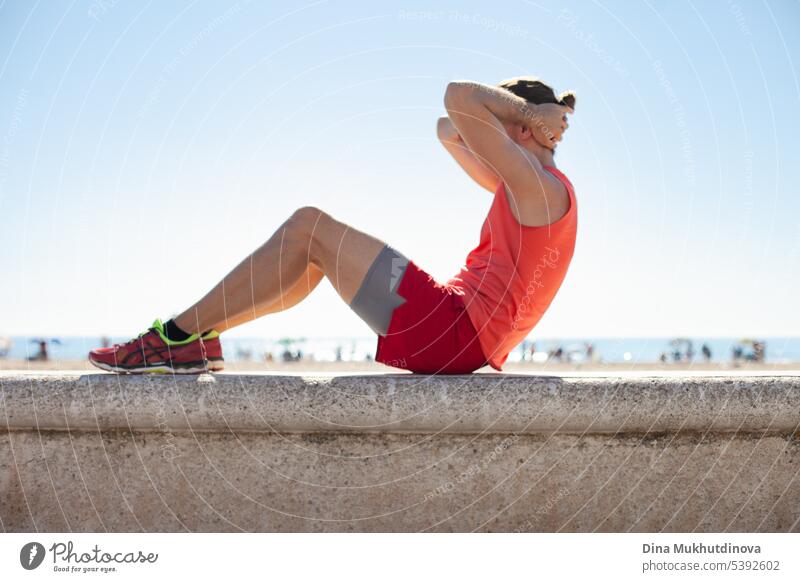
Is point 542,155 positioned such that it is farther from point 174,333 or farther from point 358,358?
point 358,358

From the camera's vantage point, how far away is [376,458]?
250 centimetres

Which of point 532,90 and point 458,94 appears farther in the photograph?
point 532,90

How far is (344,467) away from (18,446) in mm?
1244

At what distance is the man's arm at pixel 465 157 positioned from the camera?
3.55 meters

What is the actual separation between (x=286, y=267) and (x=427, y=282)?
610 millimetres

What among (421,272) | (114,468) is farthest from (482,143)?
(114,468)

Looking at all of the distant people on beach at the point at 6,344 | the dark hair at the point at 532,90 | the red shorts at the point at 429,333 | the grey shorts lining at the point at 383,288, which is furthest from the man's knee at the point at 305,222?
the distant people on beach at the point at 6,344

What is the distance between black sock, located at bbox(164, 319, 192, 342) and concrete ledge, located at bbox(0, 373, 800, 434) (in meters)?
0.41

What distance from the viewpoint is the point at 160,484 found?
8.38 ft

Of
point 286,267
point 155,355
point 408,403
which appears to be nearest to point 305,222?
point 286,267

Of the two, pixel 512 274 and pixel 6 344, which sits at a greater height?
pixel 512 274

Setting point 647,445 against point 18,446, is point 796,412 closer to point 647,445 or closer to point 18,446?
point 647,445

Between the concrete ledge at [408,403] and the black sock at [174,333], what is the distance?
1.36 ft

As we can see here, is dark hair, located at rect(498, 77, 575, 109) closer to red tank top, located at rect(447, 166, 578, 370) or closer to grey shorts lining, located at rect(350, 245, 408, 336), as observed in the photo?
red tank top, located at rect(447, 166, 578, 370)
